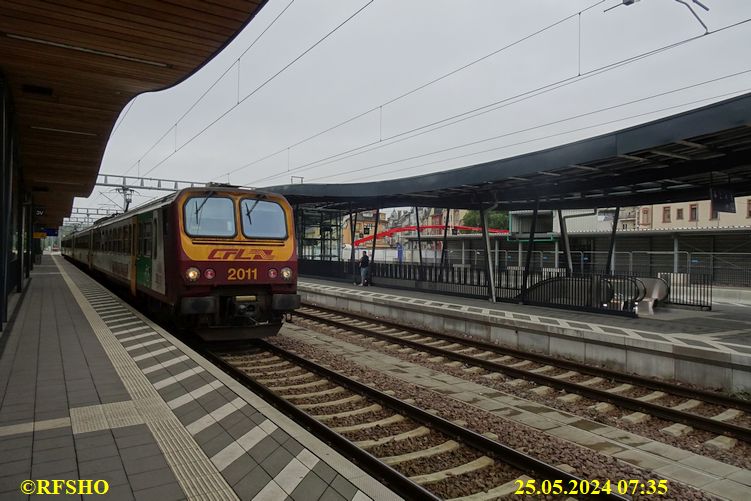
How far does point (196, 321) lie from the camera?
830 centimetres

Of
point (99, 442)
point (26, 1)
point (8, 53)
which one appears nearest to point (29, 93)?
point (8, 53)

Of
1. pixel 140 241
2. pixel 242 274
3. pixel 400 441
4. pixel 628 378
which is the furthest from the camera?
pixel 140 241

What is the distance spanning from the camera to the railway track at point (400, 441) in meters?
4.09

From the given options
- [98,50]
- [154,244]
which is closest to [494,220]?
[154,244]

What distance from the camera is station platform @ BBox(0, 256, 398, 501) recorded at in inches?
135

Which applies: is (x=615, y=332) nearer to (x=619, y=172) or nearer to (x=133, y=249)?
(x=619, y=172)

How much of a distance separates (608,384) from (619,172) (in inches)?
255

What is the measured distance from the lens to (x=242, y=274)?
8.34 m

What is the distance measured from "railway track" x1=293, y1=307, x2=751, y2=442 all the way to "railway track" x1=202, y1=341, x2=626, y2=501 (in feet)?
9.08

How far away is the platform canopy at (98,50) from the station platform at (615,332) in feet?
26.0

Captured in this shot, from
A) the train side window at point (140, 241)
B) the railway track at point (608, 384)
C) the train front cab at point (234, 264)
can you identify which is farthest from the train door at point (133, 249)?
the railway track at point (608, 384)

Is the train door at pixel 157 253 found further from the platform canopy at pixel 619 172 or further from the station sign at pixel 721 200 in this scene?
the station sign at pixel 721 200

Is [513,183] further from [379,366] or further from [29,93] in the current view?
[29,93]

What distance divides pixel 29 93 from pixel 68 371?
570cm
